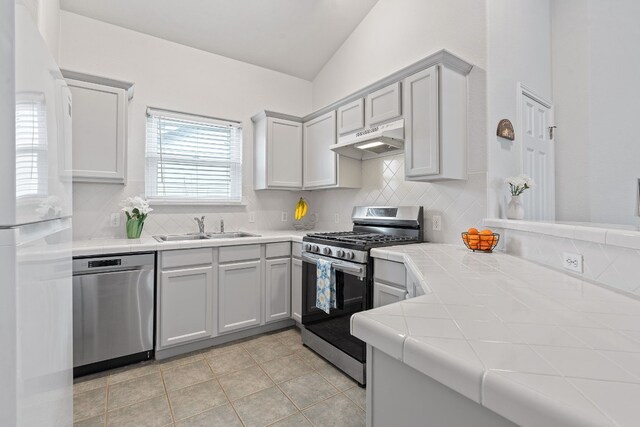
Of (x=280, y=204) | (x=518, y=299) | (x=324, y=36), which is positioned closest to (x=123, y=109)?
(x=280, y=204)

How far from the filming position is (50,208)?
935mm

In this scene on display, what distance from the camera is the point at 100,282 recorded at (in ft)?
7.13

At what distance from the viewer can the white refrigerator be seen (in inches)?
25.0

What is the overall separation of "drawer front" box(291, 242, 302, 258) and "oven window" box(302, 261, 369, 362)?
27cm

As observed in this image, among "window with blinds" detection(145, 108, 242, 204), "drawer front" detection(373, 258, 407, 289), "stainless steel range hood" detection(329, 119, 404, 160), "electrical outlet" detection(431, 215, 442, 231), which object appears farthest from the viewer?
"window with blinds" detection(145, 108, 242, 204)

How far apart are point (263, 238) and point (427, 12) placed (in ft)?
8.13

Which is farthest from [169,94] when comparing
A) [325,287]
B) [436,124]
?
[436,124]

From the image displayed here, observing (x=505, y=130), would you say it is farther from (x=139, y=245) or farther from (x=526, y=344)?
(x=139, y=245)

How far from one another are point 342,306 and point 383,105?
1.67 metres

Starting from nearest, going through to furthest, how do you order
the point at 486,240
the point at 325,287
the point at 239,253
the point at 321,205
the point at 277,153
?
the point at 486,240 → the point at 325,287 → the point at 239,253 → the point at 277,153 → the point at 321,205

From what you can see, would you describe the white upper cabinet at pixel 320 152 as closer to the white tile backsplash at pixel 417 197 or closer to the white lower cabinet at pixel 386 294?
the white tile backsplash at pixel 417 197

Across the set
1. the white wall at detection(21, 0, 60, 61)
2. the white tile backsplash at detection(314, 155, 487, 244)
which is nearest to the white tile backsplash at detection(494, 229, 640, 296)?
the white tile backsplash at detection(314, 155, 487, 244)

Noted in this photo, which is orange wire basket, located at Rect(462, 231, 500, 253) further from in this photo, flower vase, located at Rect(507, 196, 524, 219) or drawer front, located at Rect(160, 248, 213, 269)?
drawer front, located at Rect(160, 248, 213, 269)

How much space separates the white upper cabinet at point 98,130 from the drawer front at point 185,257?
78 centimetres
